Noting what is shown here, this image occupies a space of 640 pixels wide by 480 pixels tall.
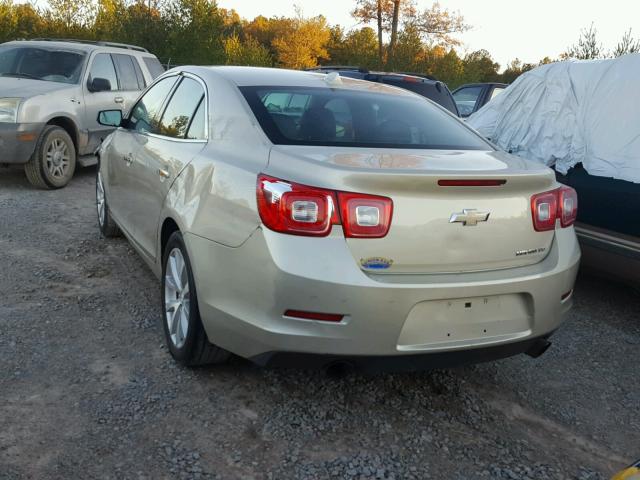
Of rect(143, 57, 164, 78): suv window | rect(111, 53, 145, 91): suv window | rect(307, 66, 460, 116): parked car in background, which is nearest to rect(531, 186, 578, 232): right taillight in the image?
rect(307, 66, 460, 116): parked car in background

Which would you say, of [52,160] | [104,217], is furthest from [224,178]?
[52,160]

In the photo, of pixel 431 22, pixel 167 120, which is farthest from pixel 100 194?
pixel 431 22

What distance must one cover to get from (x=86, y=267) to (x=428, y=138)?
9.59ft

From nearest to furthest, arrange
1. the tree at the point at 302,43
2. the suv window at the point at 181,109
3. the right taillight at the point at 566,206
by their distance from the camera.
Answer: the right taillight at the point at 566,206 → the suv window at the point at 181,109 → the tree at the point at 302,43

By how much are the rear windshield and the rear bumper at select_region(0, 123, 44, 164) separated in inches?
190

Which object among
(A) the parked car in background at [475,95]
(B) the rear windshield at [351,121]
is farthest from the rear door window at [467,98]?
(B) the rear windshield at [351,121]

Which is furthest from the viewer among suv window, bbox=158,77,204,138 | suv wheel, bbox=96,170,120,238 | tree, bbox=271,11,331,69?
tree, bbox=271,11,331,69

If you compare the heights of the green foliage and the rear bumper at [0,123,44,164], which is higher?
the green foliage

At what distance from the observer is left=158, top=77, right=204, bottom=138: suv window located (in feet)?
12.0

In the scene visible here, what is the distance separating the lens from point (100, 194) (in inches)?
220

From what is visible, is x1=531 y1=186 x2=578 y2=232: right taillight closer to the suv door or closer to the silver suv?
the silver suv

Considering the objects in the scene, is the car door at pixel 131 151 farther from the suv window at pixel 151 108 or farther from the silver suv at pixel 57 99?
A: the silver suv at pixel 57 99

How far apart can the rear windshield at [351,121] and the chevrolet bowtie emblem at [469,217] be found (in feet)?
2.03

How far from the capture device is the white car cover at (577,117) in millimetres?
4441
